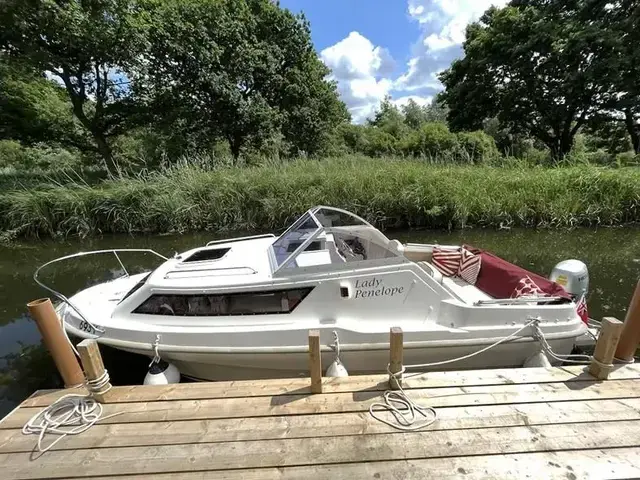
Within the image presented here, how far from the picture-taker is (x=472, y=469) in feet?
6.61

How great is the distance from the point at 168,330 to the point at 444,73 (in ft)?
70.5

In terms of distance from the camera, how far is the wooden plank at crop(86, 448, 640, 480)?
197 centimetres

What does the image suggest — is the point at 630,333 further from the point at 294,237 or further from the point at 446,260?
the point at 294,237

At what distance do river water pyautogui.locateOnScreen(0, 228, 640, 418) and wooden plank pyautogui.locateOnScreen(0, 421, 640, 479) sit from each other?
1.45 metres

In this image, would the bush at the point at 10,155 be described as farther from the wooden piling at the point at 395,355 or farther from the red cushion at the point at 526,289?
the red cushion at the point at 526,289

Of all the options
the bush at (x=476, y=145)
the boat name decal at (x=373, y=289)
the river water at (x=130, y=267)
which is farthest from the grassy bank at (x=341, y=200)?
the boat name decal at (x=373, y=289)

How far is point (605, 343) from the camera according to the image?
2.60 metres

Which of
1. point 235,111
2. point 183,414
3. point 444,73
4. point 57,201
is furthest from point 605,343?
point 444,73

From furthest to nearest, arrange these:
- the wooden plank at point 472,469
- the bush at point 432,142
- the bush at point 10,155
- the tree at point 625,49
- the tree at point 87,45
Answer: the bush at point 10,155 < the bush at point 432,142 < the tree at point 625,49 < the tree at point 87,45 < the wooden plank at point 472,469

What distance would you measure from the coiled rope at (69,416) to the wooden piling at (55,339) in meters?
0.18

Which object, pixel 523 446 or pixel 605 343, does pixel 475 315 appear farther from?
pixel 523 446

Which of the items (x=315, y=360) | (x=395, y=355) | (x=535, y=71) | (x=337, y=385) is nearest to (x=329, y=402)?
(x=337, y=385)

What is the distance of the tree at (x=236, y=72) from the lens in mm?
14203

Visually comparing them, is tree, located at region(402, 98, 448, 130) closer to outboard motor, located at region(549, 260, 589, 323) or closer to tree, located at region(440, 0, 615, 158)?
tree, located at region(440, 0, 615, 158)
